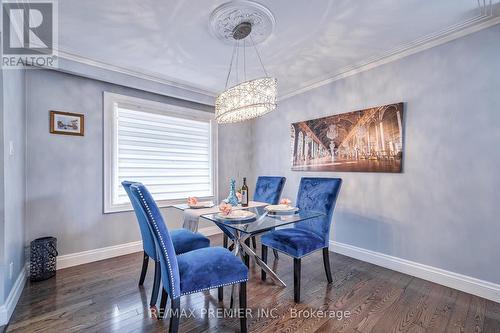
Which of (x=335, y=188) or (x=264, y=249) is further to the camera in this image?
(x=264, y=249)

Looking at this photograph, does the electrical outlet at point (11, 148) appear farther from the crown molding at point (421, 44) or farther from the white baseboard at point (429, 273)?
the white baseboard at point (429, 273)

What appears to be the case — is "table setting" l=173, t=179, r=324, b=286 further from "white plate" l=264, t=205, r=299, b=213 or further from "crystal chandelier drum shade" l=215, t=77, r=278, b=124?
"crystal chandelier drum shade" l=215, t=77, r=278, b=124

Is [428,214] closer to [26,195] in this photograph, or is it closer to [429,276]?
[429,276]

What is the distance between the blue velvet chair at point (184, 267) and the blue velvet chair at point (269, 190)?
135cm

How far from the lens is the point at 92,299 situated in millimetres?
2117

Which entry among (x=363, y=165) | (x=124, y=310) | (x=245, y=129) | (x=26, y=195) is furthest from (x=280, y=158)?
(x=26, y=195)

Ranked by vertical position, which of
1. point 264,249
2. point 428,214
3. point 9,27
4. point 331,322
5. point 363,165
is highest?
point 9,27

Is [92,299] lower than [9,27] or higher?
lower

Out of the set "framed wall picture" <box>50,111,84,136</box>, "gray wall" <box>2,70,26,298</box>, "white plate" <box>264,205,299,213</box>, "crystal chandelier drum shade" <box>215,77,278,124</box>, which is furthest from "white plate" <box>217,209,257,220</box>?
"framed wall picture" <box>50,111,84,136</box>

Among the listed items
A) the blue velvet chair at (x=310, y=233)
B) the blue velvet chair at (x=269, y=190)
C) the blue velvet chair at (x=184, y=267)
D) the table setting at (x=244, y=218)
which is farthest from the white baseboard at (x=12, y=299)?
the blue velvet chair at (x=310, y=233)

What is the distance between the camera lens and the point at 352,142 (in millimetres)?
3121

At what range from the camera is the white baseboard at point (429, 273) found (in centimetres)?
212

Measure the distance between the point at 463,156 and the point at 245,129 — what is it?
10.8 ft

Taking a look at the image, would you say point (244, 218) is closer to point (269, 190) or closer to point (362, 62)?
point (269, 190)
